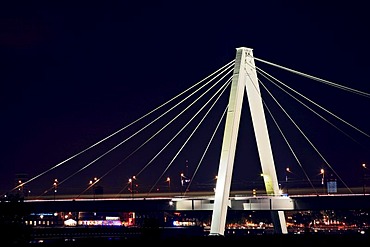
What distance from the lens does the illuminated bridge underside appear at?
1928 inches

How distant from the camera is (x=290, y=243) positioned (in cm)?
3853

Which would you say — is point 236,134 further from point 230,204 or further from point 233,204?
point 233,204

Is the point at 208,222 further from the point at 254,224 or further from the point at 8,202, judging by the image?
the point at 8,202

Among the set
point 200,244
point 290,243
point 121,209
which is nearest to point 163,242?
point 200,244

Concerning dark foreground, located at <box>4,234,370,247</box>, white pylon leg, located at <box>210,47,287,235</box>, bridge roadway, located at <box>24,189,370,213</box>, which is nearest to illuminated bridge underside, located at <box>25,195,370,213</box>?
bridge roadway, located at <box>24,189,370,213</box>

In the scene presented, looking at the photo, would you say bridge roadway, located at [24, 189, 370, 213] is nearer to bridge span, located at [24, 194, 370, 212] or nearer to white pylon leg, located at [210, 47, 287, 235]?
bridge span, located at [24, 194, 370, 212]

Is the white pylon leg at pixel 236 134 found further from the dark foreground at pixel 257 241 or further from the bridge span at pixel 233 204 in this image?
the dark foreground at pixel 257 241

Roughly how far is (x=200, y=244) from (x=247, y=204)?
11484 millimetres

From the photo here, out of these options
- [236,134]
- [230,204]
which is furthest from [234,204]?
[236,134]

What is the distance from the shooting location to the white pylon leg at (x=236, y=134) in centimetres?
4294

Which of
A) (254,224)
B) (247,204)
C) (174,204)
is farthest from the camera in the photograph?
(254,224)

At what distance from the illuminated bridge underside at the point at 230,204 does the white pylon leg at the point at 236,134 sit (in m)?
1.34

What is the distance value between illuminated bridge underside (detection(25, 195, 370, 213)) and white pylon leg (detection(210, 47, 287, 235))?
1340 mm

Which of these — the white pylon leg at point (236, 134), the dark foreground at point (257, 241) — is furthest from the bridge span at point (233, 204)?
the dark foreground at point (257, 241)
